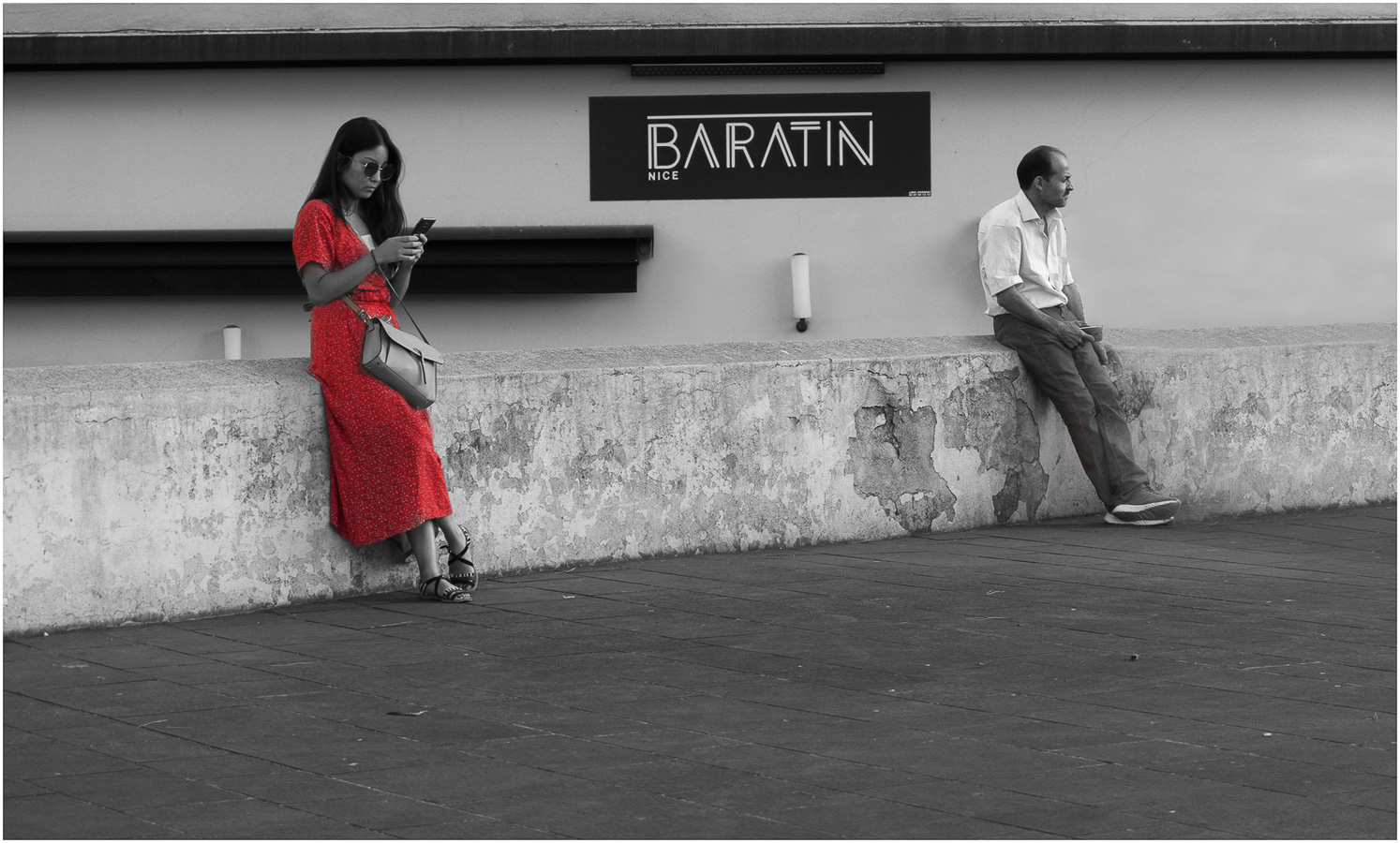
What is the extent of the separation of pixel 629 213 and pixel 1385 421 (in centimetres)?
617

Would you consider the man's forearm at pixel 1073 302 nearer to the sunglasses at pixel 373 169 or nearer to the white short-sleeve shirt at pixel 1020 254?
the white short-sleeve shirt at pixel 1020 254

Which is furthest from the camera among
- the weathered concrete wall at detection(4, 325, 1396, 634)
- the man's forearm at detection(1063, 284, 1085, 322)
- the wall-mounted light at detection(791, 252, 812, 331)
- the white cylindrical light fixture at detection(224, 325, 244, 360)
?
the white cylindrical light fixture at detection(224, 325, 244, 360)

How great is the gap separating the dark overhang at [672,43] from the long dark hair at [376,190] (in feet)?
21.9

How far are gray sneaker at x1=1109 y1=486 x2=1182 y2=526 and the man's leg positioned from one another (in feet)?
0.06

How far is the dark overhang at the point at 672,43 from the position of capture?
1232cm

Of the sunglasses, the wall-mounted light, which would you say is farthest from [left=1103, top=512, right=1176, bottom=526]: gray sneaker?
the wall-mounted light

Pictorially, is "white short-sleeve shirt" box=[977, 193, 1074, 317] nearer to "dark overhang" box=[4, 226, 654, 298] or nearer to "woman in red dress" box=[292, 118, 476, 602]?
"woman in red dress" box=[292, 118, 476, 602]

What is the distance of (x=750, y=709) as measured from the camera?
427cm

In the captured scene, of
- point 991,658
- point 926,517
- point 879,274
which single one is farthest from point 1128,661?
point 879,274

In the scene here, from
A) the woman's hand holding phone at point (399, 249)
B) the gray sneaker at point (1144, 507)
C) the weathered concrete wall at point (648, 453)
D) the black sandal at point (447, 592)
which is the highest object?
the woman's hand holding phone at point (399, 249)

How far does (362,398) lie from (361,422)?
8 cm

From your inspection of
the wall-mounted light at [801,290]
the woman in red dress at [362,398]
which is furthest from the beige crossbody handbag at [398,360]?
the wall-mounted light at [801,290]

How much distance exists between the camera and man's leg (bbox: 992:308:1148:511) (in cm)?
725

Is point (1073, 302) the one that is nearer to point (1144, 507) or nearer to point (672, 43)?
point (1144, 507)
